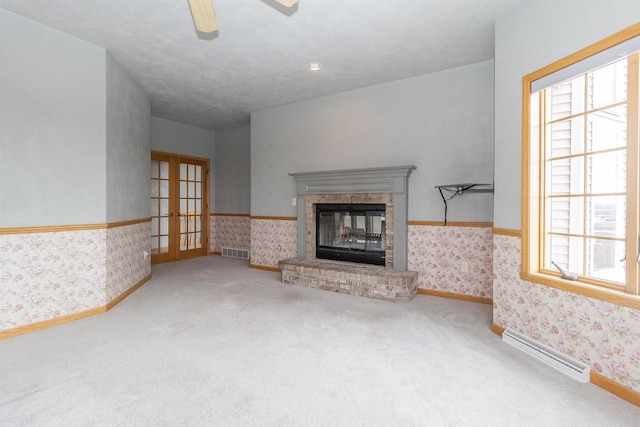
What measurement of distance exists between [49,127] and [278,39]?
7.50 ft

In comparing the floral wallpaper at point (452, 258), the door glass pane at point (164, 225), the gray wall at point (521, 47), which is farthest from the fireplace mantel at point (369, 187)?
the door glass pane at point (164, 225)

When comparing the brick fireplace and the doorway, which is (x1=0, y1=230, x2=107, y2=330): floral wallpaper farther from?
the doorway

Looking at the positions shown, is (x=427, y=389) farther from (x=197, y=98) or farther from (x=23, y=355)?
(x=197, y=98)

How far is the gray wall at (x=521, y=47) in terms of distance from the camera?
1.97m

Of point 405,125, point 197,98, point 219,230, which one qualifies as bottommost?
point 219,230

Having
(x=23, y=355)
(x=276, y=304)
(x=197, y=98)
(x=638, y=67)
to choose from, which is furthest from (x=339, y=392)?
(x=197, y=98)

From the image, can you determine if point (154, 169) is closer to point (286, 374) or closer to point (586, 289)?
point (286, 374)

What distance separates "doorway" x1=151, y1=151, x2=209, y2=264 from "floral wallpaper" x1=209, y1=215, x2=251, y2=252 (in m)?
0.17

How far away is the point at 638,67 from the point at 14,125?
4.58 metres

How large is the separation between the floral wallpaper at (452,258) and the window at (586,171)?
3.68ft

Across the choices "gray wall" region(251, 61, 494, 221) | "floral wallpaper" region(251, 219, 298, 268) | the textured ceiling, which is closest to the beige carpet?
"gray wall" region(251, 61, 494, 221)

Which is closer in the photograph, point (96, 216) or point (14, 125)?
point (14, 125)

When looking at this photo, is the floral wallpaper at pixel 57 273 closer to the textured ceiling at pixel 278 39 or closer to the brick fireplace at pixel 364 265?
the textured ceiling at pixel 278 39

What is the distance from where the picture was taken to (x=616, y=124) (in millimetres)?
2020
